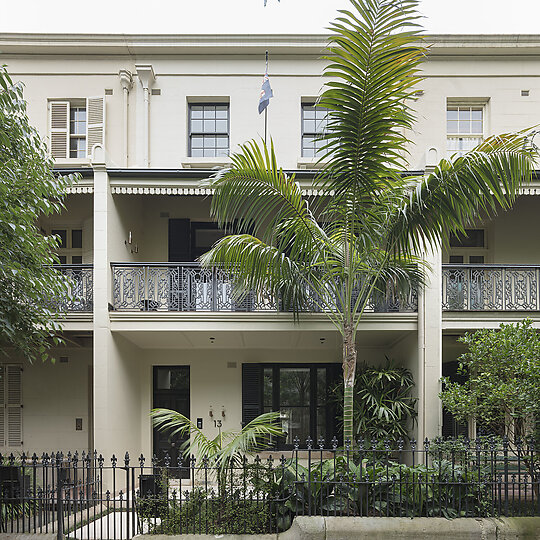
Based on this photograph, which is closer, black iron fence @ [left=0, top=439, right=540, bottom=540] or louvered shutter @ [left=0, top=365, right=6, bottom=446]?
black iron fence @ [left=0, top=439, right=540, bottom=540]

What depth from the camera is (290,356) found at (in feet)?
49.2

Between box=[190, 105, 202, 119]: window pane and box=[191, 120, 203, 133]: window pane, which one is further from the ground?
box=[190, 105, 202, 119]: window pane

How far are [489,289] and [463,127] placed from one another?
4.64 metres

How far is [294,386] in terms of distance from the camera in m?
15.0

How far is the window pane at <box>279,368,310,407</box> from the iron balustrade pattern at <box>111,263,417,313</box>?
303cm

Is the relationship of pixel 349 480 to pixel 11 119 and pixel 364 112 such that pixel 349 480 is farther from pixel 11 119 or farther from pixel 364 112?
pixel 11 119

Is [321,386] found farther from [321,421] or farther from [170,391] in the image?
[170,391]

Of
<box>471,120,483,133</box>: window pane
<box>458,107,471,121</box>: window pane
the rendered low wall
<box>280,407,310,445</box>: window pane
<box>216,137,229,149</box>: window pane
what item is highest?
<box>458,107,471,121</box>: window pane

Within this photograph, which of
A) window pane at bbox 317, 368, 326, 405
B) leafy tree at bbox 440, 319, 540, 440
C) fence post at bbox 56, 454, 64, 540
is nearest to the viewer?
fence post at bbox 56, 454, 64, 540

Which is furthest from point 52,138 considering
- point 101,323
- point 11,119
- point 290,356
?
point 290,356

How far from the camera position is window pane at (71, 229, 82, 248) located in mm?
14891

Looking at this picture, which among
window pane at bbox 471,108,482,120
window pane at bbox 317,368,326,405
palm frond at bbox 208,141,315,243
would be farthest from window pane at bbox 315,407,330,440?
window pane at bbox 471,108,482,120

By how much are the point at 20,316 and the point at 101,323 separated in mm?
3224

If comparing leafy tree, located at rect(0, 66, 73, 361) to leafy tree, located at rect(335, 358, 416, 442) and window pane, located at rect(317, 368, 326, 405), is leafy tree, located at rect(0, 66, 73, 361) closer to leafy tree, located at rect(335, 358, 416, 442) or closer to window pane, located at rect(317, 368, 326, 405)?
leafy tree, located at rect(335, 358, 416, 442)
